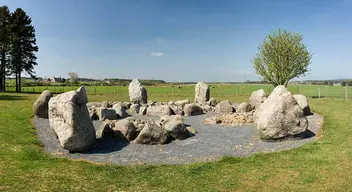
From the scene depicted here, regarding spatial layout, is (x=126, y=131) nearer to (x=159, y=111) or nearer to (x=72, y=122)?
(x=72, y=122)

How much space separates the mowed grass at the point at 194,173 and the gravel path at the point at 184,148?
1.04 meters

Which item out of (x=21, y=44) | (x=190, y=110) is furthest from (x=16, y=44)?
(x=190, y=110)

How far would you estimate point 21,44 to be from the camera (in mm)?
68000

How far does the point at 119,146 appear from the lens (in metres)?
17.9

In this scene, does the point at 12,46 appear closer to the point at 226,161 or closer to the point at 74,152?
the point at 74,152

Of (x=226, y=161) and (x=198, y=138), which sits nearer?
(x=226, y=161)

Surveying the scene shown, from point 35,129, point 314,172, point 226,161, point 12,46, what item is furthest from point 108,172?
point 12,46

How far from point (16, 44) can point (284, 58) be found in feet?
175

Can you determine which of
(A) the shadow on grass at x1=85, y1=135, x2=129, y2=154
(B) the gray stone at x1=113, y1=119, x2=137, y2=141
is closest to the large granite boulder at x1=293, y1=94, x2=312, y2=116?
(B) the gray stone at x1=113, y1=119, x2=137, y2=141

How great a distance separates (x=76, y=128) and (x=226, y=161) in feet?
26.2

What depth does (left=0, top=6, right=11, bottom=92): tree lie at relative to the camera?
205ft

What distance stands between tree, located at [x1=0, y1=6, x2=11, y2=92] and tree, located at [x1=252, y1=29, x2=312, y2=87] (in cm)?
5019

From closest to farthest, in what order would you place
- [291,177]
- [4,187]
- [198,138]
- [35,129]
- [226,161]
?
[4,187]
[291,177]
[226,161]
[198,138]
[35,129]

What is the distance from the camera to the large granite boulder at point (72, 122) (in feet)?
53.9
